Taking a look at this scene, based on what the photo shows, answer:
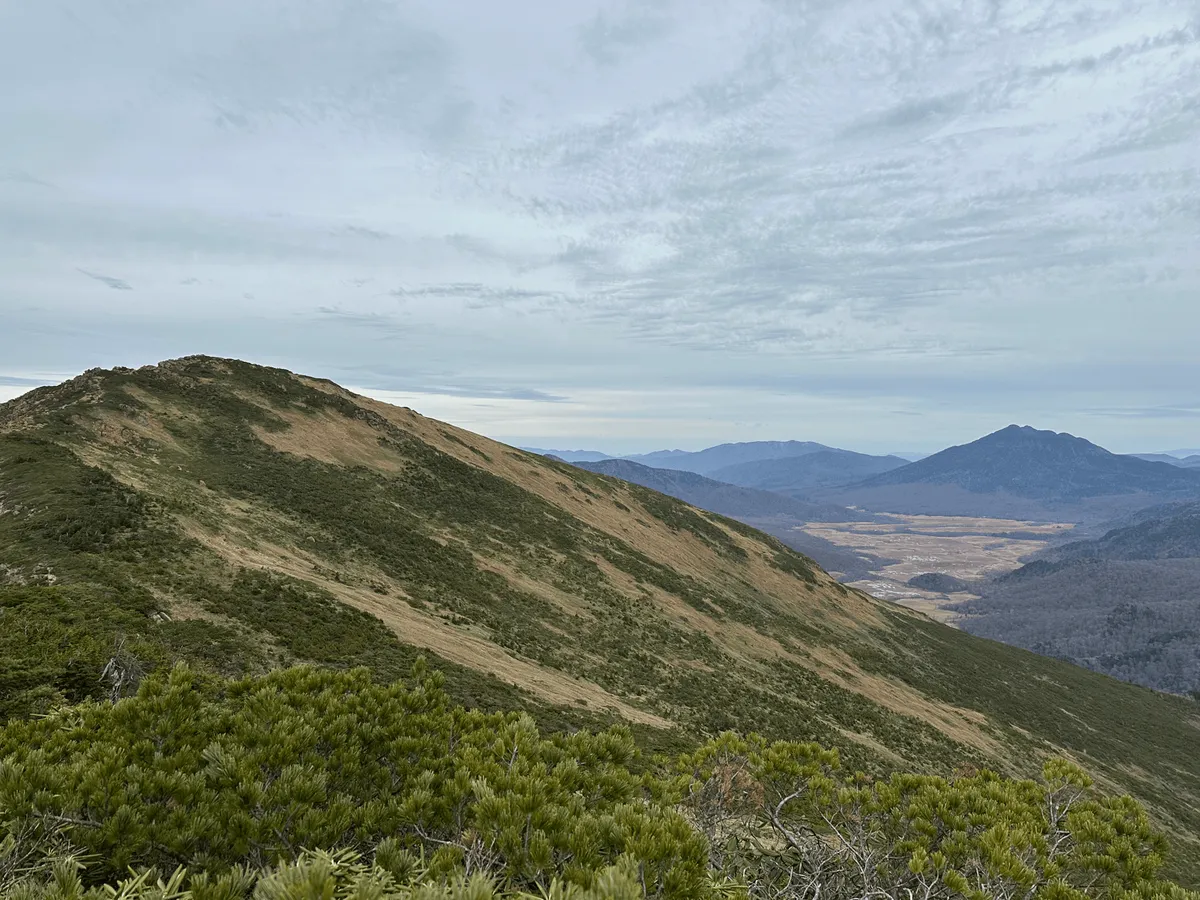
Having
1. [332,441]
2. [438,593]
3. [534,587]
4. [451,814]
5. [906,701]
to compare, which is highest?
[332,441]

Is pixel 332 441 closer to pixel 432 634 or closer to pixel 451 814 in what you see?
pixel 432 634

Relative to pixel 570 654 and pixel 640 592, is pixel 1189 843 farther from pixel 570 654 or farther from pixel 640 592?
pixel 570 654

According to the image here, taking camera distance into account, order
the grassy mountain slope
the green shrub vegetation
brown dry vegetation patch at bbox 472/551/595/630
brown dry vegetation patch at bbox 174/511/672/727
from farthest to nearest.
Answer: brown dry vegetation patch at bbox 472/551/595/630 < brown dry vegetation patch at bbox 174/511/672/727 < the grassy mountain slope < the green shrub vegetation

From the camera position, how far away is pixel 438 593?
3619 centimetres

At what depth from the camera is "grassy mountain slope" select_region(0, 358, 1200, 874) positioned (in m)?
20.7

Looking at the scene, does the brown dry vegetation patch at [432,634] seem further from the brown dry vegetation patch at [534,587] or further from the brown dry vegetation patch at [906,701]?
the brown dry vegetation patch at [906,701]

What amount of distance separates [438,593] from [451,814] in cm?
3186

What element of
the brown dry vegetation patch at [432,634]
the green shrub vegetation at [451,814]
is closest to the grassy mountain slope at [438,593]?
the brown dry vegetation patch at [432,634]

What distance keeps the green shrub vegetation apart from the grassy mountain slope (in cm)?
772

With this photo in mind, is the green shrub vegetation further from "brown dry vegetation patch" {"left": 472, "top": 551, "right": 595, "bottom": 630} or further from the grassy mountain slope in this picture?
"brown dry vegetation patch" {"left": 472, "top": 551, "right": 595, "bottom": 630}

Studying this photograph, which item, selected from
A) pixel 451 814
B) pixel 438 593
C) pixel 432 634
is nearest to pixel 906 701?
pixel 438 593

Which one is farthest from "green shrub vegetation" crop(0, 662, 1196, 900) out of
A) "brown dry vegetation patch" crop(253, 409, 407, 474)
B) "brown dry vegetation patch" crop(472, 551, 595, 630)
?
"brown dry vegetation patch" crop(253, 409, 407, 474)

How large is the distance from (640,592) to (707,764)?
46389 millimetres

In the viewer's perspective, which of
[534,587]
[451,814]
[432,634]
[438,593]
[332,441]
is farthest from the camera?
[332,441]
